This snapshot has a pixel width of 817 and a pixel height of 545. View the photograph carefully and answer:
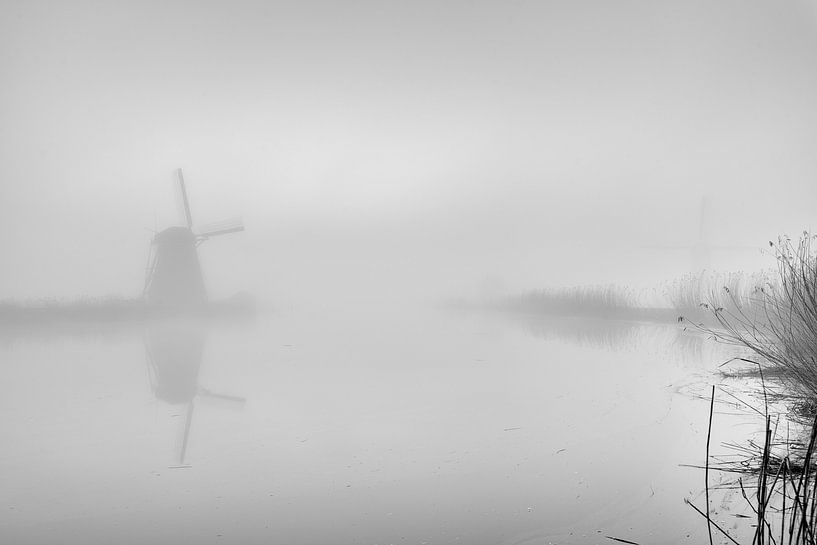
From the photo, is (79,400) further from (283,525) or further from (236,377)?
(283,525)

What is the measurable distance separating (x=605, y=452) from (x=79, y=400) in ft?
18.5

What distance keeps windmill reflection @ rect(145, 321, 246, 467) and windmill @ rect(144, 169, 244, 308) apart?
12.2 feet

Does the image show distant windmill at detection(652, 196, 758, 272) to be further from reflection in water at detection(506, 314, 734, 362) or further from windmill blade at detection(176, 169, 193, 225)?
windmill blade at detection(176, 169, 193, 225)

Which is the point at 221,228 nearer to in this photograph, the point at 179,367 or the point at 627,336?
the point at 179,367

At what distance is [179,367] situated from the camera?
8.87 meters

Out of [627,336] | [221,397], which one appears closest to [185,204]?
[627,336]

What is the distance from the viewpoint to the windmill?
63.1ft

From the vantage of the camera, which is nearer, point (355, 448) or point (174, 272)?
point (355, 448)

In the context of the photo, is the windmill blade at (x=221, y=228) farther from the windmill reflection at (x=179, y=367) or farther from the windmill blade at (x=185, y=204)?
the windmill reflection at (x=179, y=367)

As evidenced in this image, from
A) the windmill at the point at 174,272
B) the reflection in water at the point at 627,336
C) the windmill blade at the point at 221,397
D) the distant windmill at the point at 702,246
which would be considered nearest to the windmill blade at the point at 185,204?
the windmill at the point at 174,272

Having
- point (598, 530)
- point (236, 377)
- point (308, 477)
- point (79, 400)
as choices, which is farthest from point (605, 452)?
point (79, 400)

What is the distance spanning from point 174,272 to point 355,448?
16724 millimetres

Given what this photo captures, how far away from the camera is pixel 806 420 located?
4.52 metres

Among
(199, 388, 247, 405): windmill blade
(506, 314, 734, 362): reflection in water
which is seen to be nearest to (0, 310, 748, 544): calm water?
(199, 388, 247, 405): windmill blade
